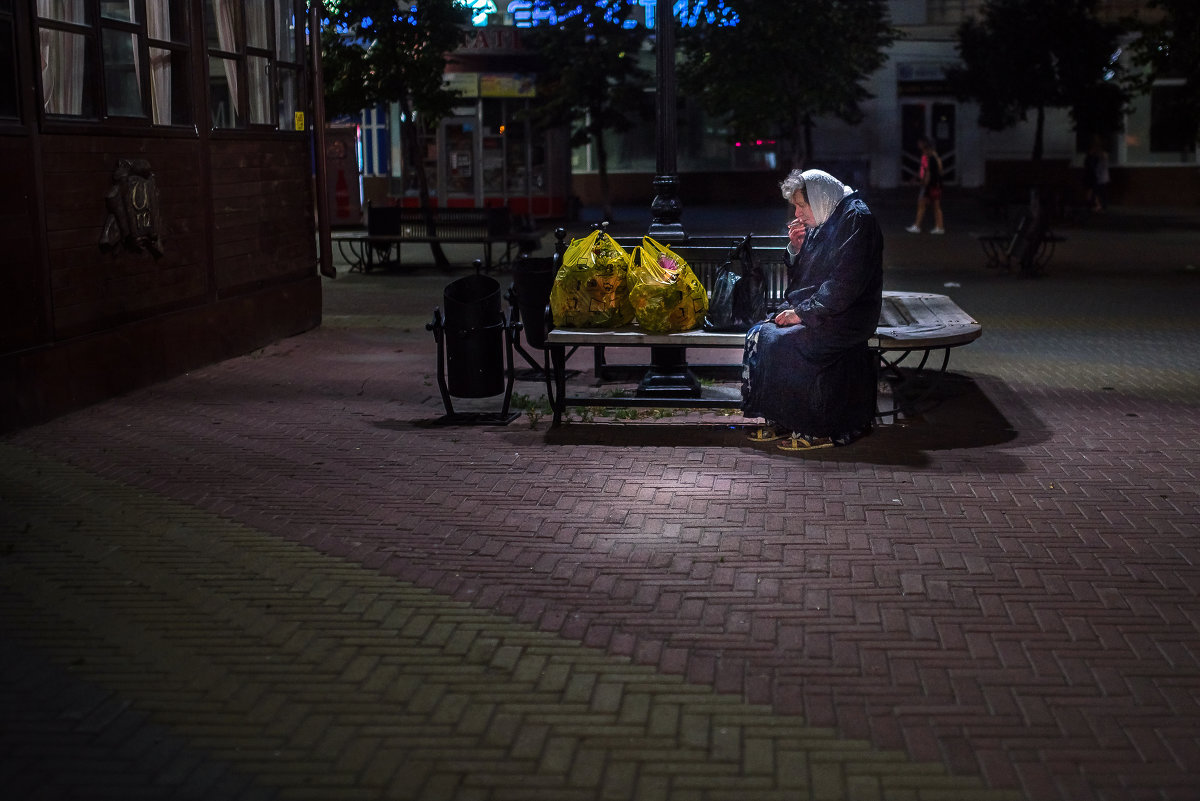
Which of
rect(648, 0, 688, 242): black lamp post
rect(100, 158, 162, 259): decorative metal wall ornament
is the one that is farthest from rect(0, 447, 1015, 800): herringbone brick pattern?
rect(648, 0, 688, 242): black lamp post

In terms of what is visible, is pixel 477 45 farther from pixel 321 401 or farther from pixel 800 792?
pixel 800 792

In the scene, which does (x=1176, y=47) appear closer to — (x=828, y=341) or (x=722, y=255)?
(x=722, y=255)

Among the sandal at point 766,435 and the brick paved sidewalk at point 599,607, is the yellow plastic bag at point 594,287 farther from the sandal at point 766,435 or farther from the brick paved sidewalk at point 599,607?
the sandal at point 766,435

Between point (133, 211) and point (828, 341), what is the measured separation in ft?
16.9

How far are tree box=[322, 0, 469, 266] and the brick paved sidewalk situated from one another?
1447 centimetres

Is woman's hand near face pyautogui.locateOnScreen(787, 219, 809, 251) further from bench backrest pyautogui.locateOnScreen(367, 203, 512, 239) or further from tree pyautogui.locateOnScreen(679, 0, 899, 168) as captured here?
tree pyautogui.locateOnScreen(679, 0, 899, 168)

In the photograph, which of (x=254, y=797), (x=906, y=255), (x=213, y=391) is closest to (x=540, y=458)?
(x=213, y=391)

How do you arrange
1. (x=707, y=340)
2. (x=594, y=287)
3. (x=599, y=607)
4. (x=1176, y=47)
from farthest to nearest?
(x=1176, y=47)
(x=594, y=287)
(x=707, y=340)
(x=599, y=607)

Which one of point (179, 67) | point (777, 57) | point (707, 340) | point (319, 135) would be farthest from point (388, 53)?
point (707, 340)

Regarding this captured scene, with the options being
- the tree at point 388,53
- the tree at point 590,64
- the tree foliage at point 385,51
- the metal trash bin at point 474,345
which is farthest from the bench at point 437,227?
the metal trash bin at point 474,345

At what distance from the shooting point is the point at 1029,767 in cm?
386

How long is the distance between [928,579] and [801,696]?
1328 mm

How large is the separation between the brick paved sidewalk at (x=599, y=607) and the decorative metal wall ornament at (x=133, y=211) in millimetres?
1374

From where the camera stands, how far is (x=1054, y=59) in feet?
111
